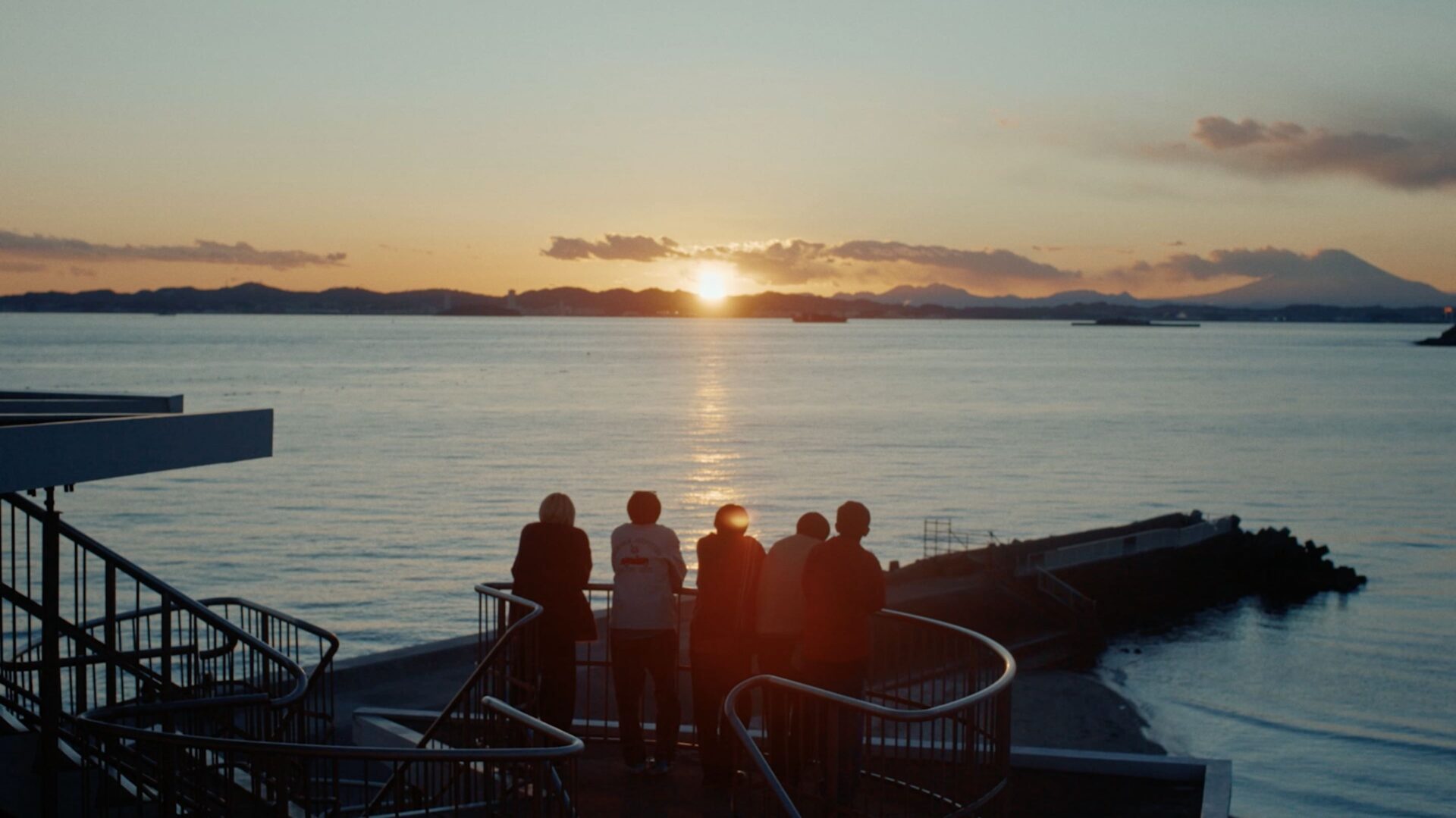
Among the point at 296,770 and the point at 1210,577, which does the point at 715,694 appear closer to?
the point at 296,770

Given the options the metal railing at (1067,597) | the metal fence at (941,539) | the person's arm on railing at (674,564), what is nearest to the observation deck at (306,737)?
the person's arm on railing at (674,564)

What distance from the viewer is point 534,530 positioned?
909cm

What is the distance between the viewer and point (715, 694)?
8.94 m

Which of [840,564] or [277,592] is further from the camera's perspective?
[277,592]

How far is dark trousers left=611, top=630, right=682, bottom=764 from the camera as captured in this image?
9125 millimetres

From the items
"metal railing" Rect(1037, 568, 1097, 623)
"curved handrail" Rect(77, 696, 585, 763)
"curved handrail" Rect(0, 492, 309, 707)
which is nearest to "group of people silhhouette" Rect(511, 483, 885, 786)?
"curved handrail" Rect(0, 492, 309, 707)

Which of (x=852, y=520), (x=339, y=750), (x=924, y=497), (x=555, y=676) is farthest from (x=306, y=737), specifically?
(x=924, y=497)

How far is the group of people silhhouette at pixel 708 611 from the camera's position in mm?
8148

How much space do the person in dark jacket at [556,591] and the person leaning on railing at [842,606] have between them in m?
1.65

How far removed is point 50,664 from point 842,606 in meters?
4.61

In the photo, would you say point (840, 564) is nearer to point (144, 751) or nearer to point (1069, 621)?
point (144, 751)

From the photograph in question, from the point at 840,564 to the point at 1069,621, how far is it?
32790mm

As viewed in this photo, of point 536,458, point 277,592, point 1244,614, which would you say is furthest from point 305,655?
point 536,458

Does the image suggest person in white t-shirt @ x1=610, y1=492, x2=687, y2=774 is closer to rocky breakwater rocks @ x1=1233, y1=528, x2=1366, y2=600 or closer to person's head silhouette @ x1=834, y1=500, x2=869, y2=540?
person's head silhouette @ x1=834, y1=500, x2=869, y2=540
